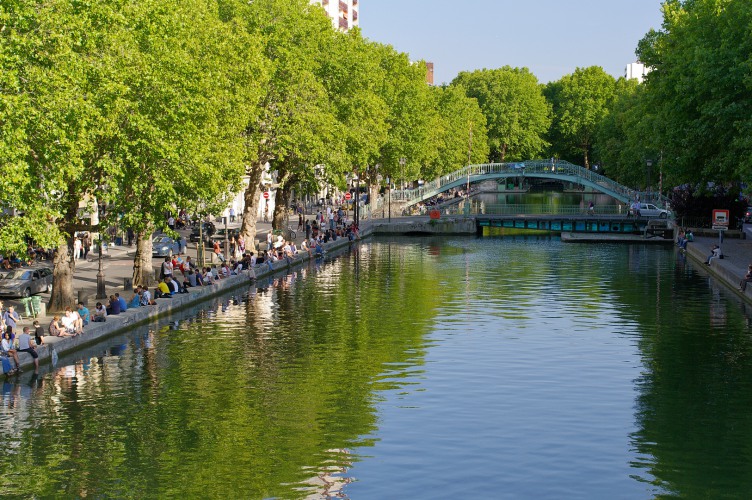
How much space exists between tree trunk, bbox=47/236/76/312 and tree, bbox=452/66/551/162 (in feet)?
466

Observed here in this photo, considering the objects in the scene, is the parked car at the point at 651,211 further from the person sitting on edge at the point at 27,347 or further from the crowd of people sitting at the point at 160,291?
the person sitting on edge at the point at 27,347

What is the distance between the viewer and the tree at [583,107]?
187 metres

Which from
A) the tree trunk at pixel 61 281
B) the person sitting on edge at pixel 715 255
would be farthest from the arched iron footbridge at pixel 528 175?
the tree trunk at pixel 61 281

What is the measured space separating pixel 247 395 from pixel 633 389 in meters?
10.3

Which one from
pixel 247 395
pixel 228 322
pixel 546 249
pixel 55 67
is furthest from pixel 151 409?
pixel 546 249

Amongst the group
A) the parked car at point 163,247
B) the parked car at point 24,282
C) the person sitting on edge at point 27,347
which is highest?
the parked car at point 163,247

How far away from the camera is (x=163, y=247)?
2702 inches

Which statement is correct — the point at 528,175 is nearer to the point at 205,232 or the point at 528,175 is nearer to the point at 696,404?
the point at 205,232

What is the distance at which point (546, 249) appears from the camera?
85250mm

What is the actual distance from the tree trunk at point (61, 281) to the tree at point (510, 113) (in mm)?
141917

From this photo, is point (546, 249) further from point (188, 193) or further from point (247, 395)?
point (247, 395)

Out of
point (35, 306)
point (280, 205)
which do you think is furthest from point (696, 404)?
point (280, 205)

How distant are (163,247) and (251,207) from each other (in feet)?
18.2

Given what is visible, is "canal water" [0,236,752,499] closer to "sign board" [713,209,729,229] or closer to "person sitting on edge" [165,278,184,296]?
"person sitting on edge" [165,278,184,296]
